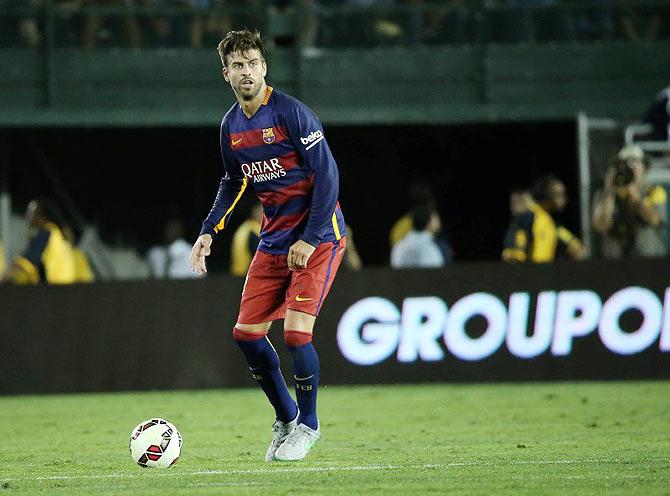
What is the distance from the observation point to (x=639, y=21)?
19.3 metres

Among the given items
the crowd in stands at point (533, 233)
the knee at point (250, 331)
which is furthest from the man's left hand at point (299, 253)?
the crowd in stands at point (533, 233)

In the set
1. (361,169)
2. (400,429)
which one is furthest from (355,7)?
(400,429)

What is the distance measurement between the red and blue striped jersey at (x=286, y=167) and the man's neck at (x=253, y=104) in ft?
0.08

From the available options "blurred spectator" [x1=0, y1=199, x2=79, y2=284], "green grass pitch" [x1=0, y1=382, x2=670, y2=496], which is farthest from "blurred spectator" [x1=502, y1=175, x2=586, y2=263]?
"blurred spectator" [x1=0, y1=199, x2=79, y2=284]

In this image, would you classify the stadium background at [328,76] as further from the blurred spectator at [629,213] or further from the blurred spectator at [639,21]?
the blurred spectator at [629,213]

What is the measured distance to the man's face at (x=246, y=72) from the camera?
301 inches

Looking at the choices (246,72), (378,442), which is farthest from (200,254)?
(378,442)

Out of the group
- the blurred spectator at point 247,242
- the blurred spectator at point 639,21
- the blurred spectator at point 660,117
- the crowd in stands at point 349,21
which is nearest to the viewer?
the blurred spectator at point 247,242

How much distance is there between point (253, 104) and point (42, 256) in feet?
22.4

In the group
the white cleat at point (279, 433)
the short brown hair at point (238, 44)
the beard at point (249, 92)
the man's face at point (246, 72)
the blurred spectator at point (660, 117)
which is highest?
the short brown hair at point (238, 44)

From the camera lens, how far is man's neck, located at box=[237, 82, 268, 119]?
7734 mm

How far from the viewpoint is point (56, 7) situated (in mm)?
18938

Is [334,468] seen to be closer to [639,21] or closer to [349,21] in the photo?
[349,21]

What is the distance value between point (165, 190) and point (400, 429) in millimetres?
11006
